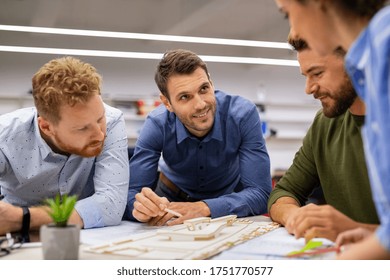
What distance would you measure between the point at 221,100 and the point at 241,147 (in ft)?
0.73

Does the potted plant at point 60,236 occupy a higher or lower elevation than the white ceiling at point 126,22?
lower

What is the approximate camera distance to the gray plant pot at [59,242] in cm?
82

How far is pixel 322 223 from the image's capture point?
3.16 feet

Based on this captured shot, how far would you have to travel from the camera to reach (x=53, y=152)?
142 cm

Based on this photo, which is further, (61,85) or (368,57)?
(61,85)

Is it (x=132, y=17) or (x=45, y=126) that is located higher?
(x=132, y=17)

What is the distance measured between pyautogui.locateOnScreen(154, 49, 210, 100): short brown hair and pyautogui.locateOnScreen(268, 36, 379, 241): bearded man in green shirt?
46 centimetres

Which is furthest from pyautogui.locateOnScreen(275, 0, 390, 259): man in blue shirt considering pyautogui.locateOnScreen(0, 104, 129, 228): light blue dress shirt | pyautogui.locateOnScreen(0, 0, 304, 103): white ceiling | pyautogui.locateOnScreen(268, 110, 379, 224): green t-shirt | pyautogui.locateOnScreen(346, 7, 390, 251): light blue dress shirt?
pyautogui.locateOnScreen(0, 104, 129, 228): light blue dress shirt

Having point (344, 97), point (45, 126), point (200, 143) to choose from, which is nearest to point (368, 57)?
point (344, 97)

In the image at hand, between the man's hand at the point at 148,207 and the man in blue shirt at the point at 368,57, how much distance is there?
672 millimetres

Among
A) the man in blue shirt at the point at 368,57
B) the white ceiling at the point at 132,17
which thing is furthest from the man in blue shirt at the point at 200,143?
the man in blue shirt at the point at 368,57

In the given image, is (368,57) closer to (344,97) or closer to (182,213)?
(344,97)

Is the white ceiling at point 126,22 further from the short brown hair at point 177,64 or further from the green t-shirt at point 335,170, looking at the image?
the green t-shirt at point 335,170

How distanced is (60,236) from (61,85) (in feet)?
1.91
